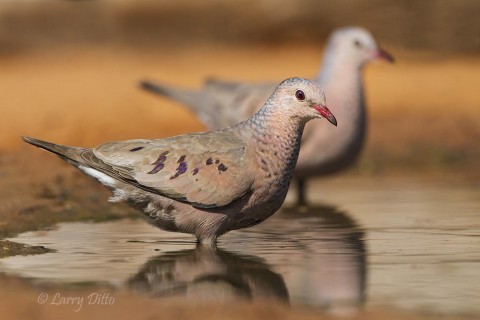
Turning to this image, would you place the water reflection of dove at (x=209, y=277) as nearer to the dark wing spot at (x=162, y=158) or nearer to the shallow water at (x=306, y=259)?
the shallow water at (x=306, y=259)

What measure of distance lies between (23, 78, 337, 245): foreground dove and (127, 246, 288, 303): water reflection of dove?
→ 0.74 feet

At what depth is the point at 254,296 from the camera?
19.0ft

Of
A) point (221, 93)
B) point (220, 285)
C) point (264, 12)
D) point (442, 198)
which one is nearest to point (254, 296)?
point (220, 285)

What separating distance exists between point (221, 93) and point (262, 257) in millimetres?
4208

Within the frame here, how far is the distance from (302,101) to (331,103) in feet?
7.84

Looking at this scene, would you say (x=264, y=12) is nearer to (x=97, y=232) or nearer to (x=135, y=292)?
(x=97, y=232)

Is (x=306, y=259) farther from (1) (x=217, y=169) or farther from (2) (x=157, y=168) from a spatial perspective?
(2) (x=157, y=168)

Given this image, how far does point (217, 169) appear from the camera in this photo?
277 inches

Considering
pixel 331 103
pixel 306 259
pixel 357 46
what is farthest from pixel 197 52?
pixel 306 259

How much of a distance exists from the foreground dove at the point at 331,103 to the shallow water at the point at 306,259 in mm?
512

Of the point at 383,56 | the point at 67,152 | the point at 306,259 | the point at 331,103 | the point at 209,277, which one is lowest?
the point at 209,277
